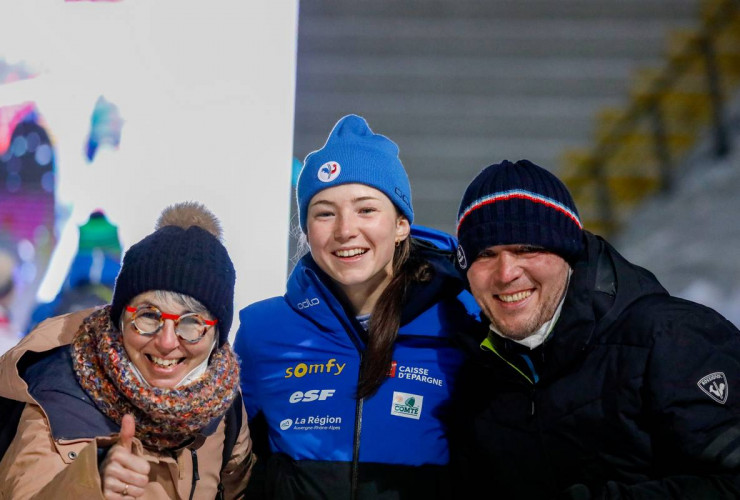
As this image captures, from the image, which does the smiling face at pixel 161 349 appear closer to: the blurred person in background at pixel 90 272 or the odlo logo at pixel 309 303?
the odlo logo at pixel 309 303

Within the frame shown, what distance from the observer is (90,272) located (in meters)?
2.47

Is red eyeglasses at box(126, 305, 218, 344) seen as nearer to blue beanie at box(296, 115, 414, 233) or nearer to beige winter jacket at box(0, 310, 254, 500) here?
beige winter jacket at box(0, 310, 254, 500)

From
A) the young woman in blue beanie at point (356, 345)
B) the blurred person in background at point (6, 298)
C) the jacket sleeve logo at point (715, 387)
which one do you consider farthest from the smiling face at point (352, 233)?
the blurred person in background at point (6, 298)

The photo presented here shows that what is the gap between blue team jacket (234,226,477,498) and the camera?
6.18 ft

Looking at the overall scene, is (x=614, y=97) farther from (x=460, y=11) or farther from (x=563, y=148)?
(x=460, y=11)

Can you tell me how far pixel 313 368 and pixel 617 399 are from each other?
730 millimetres

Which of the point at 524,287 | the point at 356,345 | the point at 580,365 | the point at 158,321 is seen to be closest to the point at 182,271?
the point at 158,321

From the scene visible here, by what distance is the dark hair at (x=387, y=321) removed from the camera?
1.93m

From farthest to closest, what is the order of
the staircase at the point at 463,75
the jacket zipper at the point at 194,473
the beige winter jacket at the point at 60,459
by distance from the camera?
1. the staircase at the point at 463,75
2. the jacket zipper at the point at 194,473
3. the beige winter jacket at the point at 60,459

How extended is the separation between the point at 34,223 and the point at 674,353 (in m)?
1.80

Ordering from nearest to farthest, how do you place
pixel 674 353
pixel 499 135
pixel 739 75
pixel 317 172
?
1. pixel 674 353
2. pixel 317 172
3. pixel 499 135
4. pixel 739 75

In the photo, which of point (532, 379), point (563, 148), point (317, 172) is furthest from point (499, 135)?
point (532, 379)

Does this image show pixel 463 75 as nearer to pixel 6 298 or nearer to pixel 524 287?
pixel 6 298

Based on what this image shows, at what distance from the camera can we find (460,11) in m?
4.46
